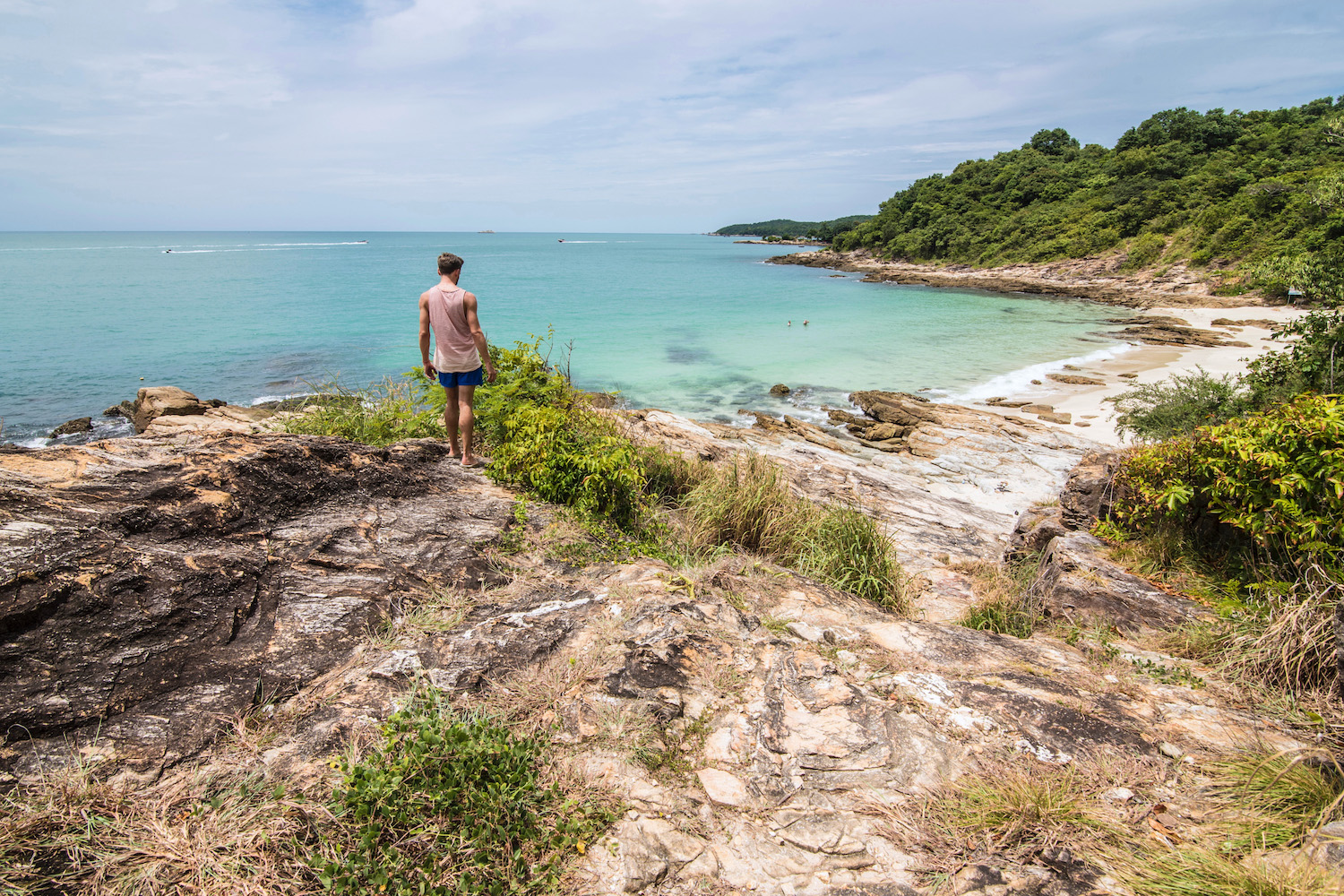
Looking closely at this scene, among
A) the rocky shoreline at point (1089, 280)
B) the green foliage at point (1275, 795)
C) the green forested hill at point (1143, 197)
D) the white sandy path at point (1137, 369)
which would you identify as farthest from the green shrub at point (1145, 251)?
the green foliage at point (1275, 795)

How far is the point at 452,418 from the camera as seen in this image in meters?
5.91

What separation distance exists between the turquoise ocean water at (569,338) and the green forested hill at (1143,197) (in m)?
11.5

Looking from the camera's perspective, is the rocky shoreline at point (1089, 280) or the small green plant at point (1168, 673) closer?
the small green plant at point (1168, 673)

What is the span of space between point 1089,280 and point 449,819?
61.8 metres

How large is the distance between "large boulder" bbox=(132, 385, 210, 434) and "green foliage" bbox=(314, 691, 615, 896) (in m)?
14.0

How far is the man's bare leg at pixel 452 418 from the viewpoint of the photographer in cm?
582

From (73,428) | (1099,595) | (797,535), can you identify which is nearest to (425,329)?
(797,535)

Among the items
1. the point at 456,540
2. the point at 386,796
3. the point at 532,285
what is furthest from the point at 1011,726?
the point at 532,285

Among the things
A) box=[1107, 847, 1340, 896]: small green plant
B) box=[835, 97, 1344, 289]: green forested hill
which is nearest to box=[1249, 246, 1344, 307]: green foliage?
box=[1107, 847, 1340, 896]: small green plant

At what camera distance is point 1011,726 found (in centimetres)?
309

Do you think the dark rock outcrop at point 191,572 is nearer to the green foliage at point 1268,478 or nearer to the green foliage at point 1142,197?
the green foliage at point 1268,478

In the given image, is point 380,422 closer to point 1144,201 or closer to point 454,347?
point 454,347

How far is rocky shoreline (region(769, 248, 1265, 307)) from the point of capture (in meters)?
38.9

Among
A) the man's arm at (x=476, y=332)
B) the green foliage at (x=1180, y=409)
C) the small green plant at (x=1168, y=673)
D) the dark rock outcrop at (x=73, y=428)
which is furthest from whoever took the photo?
the dark rock outcrop at (x=73, y=428)
